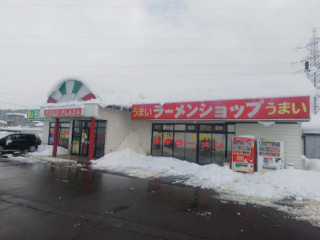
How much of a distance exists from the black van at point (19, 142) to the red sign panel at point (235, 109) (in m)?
11.1

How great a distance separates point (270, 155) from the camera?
962cm

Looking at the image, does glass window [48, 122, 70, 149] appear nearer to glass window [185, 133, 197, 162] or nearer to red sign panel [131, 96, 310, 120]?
red sign panel [131, 96, 310, 120]

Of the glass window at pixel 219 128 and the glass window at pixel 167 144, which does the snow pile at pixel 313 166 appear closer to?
the glass window at pixel 219 128

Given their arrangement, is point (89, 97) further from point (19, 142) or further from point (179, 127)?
point (19, 142)

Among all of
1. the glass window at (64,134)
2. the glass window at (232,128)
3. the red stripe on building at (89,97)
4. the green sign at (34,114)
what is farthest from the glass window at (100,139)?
the green sign at (34,114)

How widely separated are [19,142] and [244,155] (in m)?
17.4

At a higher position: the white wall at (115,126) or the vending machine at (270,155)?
the white wall at (115,126)

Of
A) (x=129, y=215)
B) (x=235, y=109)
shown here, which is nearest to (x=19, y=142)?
(x=129, y=215)

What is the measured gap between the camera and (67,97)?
1572 cm

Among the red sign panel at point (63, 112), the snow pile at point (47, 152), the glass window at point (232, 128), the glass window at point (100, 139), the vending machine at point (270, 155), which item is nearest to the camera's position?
the vending machine at point (270, 155)

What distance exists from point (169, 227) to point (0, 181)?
708 centimetres

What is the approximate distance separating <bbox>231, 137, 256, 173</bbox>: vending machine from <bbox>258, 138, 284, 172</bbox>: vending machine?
1.04ft

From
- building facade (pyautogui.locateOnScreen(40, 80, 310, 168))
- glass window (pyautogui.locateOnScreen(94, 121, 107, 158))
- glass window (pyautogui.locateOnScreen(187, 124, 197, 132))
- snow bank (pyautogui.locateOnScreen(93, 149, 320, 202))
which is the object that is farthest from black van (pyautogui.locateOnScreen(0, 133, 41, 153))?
glass window (pyautogui.locateOnScreen(187, 124, 197, 132))

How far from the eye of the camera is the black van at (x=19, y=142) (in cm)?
1631
